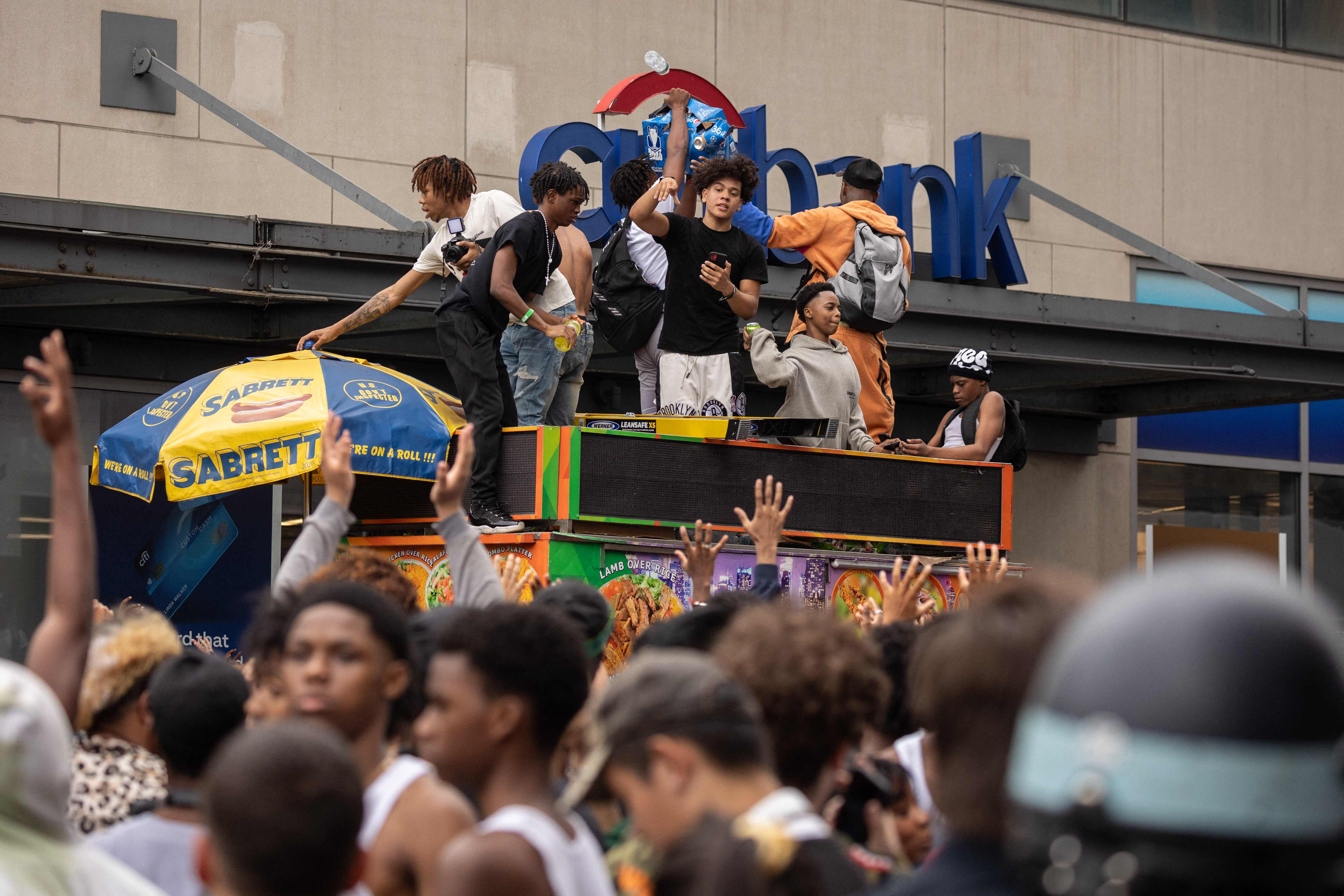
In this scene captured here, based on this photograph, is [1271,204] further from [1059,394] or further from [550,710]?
[550,710]

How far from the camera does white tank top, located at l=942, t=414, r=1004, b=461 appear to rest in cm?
905

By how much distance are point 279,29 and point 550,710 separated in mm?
10128

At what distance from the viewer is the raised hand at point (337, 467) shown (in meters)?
4.39

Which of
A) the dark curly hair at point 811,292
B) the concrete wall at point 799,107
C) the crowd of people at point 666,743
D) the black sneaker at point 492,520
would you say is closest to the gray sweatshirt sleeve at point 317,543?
the crowd of people at point 666,743

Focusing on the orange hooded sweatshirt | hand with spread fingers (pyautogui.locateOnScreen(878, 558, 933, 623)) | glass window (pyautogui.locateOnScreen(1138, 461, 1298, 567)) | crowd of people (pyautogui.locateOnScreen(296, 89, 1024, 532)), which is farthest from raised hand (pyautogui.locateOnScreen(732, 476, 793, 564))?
glass window (pyautogui.locateOnScreen(1138, 461, 1298, 567))

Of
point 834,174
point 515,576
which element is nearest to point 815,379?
point 515,576

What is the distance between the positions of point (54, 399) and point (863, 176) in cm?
660

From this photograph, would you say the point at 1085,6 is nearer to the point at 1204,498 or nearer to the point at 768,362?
the point at 1204,498

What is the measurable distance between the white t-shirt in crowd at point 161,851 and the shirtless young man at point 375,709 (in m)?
0.31

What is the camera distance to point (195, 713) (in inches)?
122

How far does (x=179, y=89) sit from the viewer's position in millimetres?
10828

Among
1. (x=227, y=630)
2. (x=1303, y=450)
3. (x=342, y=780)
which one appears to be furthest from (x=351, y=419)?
(x=1303, y=450)

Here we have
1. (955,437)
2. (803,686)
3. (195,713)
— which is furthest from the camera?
(955,437)

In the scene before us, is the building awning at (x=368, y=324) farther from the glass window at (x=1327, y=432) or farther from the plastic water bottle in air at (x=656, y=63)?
the glass window at (x=1327, y=432)
